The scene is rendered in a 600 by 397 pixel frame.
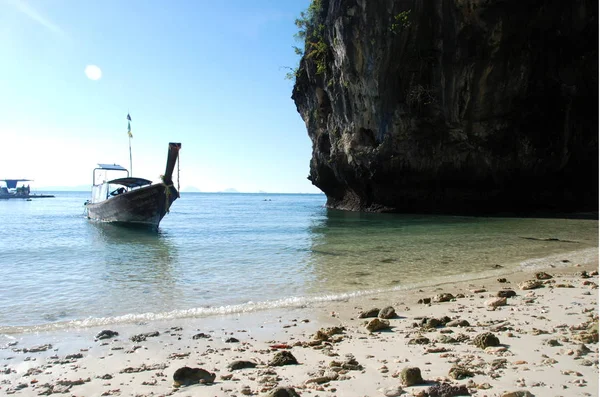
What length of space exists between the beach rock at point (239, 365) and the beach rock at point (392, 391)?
121 cm

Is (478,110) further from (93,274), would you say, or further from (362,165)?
(93,274)

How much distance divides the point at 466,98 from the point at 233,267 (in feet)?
63.2

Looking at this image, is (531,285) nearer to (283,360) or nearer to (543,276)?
(543,276)

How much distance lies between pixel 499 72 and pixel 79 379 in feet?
82.8

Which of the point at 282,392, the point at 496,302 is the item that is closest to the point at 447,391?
the point at 282,392

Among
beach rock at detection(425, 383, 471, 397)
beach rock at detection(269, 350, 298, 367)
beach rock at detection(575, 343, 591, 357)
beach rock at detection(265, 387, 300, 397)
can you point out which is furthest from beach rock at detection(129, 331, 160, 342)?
beach rock at detection(575, 343, 591, 357)

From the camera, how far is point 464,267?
10250mm

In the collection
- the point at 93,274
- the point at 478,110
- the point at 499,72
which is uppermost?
the point at 499,72

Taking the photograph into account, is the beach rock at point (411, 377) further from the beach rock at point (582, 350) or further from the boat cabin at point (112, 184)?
the boat cabin at point (112, 184)

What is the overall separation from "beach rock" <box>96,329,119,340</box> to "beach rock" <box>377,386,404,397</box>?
326 cm

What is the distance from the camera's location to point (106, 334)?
523 centimetres

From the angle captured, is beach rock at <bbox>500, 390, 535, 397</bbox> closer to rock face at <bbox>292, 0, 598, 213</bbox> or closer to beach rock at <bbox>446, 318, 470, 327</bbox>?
beach rock at <bbox>446, 318, 470, 327</bbox>

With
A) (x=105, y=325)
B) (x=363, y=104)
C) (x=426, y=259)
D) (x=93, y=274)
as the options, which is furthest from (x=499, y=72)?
(x=105, y=325)

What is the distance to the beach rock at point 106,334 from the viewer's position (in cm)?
519
